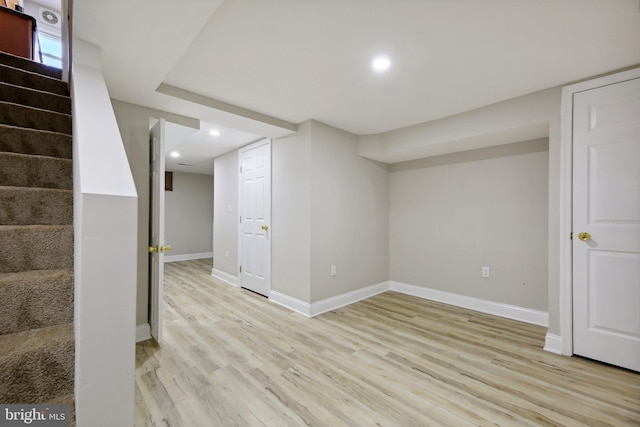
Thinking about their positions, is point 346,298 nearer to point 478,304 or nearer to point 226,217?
point 478,304

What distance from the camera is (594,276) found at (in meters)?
2.18

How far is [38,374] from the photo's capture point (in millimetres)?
948

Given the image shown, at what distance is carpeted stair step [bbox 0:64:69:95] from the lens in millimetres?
1979

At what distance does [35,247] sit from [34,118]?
1.12m

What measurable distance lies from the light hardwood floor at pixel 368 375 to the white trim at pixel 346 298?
0.15 m

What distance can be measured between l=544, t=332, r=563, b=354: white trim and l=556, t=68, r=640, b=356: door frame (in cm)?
1

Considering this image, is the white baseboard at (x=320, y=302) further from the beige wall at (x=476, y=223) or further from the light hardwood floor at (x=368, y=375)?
the beige wall at (x=476, y=223)

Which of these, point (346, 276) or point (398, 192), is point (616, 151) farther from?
point (346, 276)

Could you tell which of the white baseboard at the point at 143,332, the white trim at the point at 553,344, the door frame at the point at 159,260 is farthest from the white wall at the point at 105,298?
the white trim at the point at 553,344

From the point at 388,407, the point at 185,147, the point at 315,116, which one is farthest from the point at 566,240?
the point at 185,147

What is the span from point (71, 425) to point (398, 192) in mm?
3984

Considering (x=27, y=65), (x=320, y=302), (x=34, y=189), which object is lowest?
(x=320, y=302)

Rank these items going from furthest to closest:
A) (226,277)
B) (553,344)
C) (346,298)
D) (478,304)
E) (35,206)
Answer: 1. (226,277)
2. (346,298)
3. (478,304)
4. (553,344)
5. (35,206)

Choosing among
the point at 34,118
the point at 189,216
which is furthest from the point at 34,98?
the point at 189,216
